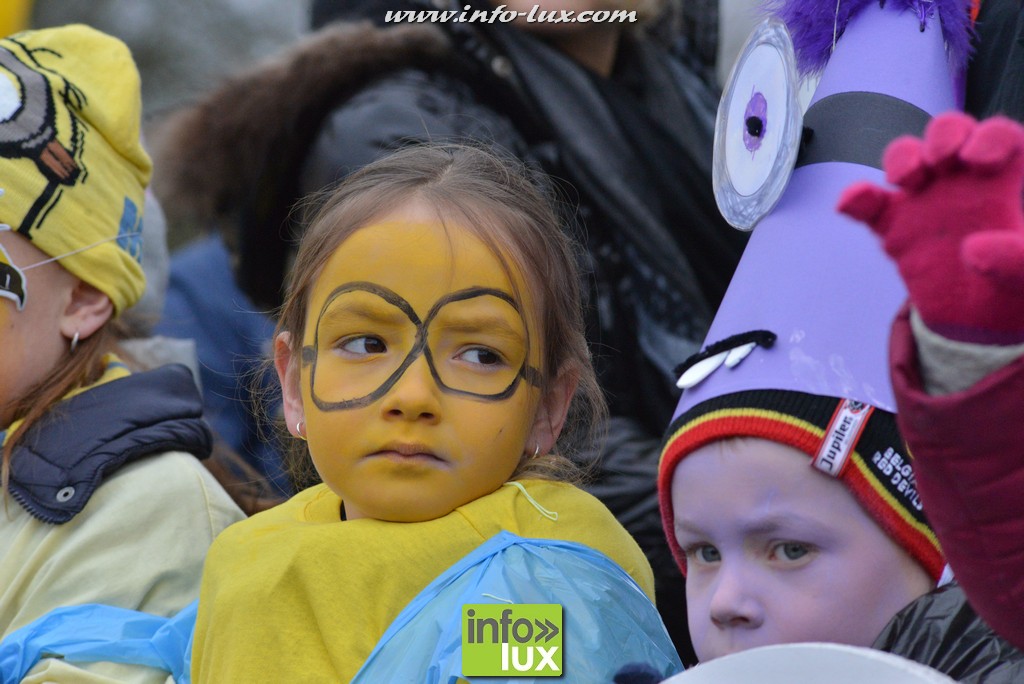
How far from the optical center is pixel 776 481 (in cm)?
169

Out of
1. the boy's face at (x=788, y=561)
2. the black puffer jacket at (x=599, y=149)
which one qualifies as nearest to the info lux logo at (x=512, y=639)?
the boy's face at (x=788, y=561)

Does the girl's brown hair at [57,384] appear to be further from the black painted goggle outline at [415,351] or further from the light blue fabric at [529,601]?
the light blue fabric at [529,601]

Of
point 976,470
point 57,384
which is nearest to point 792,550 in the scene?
point 976,470

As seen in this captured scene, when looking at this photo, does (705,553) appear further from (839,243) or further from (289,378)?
(289,378)

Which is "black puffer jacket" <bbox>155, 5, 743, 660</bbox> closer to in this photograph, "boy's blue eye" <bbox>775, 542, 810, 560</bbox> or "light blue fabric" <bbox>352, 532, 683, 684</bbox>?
"light blue fabric" <bbox>352, 532, 683, 684</bbox>

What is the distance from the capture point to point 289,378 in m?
2.19

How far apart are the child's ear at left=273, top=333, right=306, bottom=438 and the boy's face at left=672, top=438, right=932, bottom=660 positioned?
73cm

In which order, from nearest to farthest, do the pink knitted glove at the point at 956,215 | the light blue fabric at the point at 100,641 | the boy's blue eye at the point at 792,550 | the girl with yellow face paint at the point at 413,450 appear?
the pink knitted glove at the point at 956,215
the boy's blue eye at the point at 792,550
the girl with yellow face paint at the point at 413,450
the light blue fabric at the point at 100,641

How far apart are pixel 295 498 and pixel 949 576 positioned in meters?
1.03

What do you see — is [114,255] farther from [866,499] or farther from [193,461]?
[866,499]

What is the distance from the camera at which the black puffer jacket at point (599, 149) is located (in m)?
3.03

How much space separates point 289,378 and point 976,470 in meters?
1.24

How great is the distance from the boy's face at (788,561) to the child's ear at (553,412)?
43cm

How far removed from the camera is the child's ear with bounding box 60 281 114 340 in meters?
2.70
